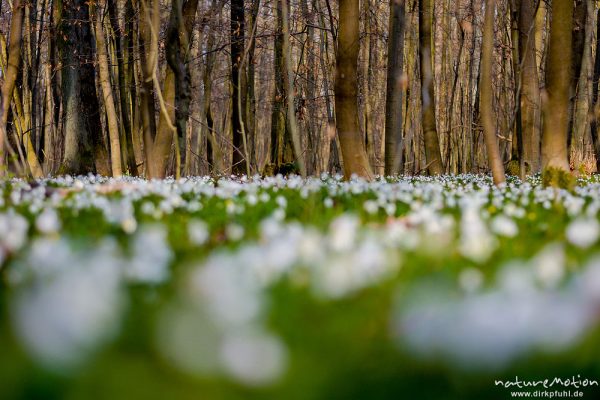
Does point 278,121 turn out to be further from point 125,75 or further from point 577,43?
point 577,43

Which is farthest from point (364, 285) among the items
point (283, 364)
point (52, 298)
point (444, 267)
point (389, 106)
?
point (389, 106)

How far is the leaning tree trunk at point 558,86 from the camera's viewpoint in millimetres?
6977

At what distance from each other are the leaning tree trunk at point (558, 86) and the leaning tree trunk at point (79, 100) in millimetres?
8189

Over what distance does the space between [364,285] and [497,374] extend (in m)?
0.47

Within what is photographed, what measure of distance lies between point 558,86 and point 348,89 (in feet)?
8.32

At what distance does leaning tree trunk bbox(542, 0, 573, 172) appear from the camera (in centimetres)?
698

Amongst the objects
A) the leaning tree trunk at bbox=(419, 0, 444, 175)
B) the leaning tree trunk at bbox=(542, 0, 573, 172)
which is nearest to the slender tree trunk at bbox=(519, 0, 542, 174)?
the leaning tree trunk at bbox=(419, 0, 444, 175)

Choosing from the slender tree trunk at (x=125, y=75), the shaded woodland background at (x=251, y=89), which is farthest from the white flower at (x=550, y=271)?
the slender tree trunk at (x=125, y=75)

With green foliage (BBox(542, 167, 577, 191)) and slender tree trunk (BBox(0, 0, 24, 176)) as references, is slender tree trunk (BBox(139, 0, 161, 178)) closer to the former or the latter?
slender tree trunk (BBox(0, 0, 24, 176))

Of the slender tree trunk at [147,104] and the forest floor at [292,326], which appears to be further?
the slender tree trunk at [147,104]

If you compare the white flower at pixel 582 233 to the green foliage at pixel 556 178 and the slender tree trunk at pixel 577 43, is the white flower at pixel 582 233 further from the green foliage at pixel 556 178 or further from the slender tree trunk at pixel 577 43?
the slender tree trunk at pixel 577 43

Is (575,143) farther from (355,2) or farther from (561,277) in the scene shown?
(561,277)

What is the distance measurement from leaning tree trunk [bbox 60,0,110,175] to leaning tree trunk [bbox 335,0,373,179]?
578cm

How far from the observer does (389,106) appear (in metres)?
12.5
